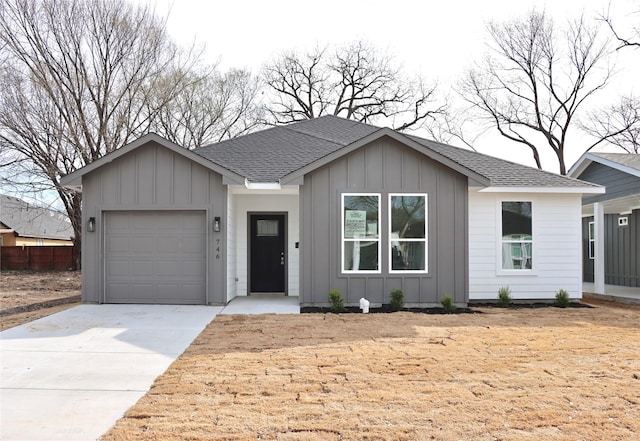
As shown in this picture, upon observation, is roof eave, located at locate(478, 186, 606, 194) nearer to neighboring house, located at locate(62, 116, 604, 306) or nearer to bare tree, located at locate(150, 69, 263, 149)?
neighboring house, located at locate(62, 116, 604, 306)

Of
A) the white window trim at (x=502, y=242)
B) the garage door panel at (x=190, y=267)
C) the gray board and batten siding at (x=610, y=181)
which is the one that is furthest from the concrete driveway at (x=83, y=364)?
the gray board and batten siding at (x=610, y=181)

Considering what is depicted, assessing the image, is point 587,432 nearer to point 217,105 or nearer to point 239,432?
point 239,432

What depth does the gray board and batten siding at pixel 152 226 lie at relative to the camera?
35.7 ft

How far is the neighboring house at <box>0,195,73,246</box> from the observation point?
27859mm

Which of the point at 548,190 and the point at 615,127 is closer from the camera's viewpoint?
the point at 548,190

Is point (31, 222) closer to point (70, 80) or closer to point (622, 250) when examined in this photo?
point (70, 80)

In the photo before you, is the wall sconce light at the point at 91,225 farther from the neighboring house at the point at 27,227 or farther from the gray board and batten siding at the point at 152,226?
the neighboring house at the point at 27,227

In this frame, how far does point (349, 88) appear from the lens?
30.0m

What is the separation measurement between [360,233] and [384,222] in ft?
1.78

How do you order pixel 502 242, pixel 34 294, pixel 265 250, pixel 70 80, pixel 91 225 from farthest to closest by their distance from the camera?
pixel 70 80
pixel 34 294
pixel 265 250
pixel 502 242
pixel 91 225

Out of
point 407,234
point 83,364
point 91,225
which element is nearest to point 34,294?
point 91,225

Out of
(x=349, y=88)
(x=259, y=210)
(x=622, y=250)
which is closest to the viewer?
(x=259, y=210)

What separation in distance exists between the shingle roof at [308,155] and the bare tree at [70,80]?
7.30 meters

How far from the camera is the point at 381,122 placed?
1153 inches
